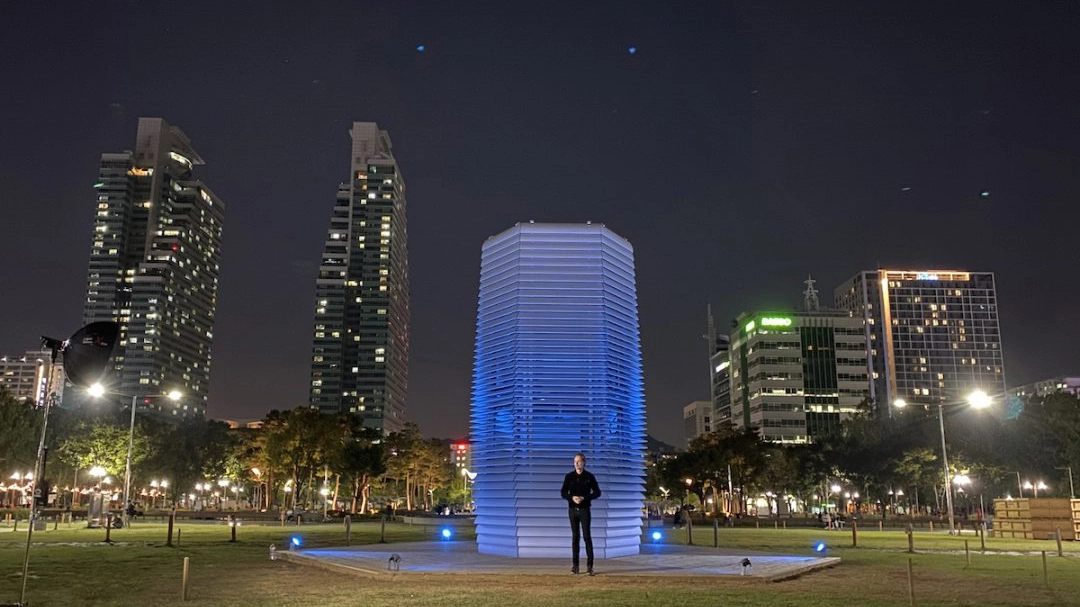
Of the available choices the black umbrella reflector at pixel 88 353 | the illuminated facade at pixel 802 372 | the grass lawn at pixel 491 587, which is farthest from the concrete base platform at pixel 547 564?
the illuminated facade at pixel 802 372

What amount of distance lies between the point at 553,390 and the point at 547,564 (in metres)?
4.15

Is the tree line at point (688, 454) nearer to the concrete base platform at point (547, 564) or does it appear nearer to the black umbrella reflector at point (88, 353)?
the concrete base platform at point (547, 564)

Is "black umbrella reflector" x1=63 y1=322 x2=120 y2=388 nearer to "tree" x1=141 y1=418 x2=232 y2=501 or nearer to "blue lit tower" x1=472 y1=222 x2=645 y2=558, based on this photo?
"blue lit tower" x1=472 y1=222 x2=645 y2=558

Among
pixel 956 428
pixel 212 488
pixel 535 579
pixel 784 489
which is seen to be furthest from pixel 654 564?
pixel 212 488

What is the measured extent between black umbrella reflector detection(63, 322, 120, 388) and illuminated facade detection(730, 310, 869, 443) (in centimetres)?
16054

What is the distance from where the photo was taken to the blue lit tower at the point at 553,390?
19.1 metres

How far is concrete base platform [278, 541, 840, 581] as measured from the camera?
50.4 feet

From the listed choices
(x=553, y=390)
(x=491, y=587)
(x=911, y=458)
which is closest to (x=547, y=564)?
(x=491, y=587)

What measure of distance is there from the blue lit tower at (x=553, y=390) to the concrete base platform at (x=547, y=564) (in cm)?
91

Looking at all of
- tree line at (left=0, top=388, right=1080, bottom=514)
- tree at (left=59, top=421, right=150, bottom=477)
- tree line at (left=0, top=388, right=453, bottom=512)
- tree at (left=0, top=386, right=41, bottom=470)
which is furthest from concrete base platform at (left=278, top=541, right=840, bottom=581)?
tree at (left=59, top=421, right=150, bottom=477)

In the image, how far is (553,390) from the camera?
1941cm

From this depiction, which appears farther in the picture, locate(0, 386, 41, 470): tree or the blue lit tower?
locate(0, 386, 41, 470): tree

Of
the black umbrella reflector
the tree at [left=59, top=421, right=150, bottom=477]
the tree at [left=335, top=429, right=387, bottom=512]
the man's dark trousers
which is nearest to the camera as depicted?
the black umbrella reflector

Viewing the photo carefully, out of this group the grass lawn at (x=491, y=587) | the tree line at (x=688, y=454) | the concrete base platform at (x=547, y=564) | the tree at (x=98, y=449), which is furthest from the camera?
the tree at (x=98, y=449)
